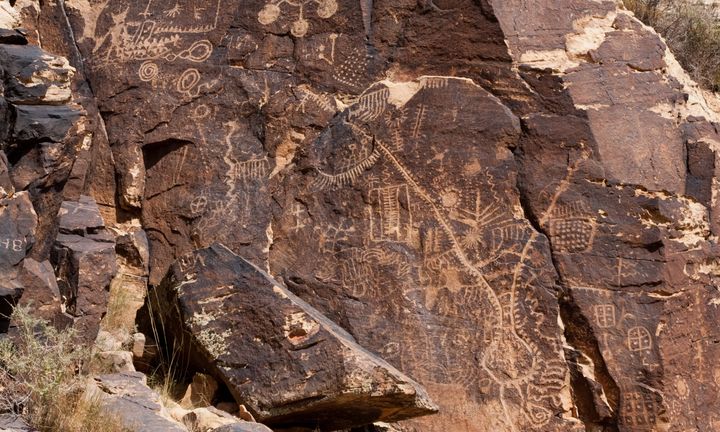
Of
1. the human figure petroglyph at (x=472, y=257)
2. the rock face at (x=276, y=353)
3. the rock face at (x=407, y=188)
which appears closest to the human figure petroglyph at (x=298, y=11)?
the rock face at (x=407, y=188)

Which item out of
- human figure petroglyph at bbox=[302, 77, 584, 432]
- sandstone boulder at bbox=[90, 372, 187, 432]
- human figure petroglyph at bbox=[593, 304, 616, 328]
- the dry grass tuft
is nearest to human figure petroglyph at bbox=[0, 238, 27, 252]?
sandstone boulder at bbox=[90, 372, 187, 432]

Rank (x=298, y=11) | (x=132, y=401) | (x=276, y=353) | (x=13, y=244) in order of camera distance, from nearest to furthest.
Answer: (x=132, y=401) → (x=13, y=244) → (x=276, y=353) → (x=298, y=11)

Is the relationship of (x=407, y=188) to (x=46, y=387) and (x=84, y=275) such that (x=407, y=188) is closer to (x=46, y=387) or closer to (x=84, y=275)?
(x=84, y=275)

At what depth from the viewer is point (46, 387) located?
4.35 meters

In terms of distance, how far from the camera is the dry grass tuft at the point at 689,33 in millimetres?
8916

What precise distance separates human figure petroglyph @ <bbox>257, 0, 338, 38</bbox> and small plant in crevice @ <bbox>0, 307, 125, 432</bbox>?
2577 mm

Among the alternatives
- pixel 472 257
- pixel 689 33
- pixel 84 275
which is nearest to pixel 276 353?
pixel 84 275

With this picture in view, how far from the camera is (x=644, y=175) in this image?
589cm

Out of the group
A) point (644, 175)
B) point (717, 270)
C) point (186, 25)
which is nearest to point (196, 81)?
point (186, 25)

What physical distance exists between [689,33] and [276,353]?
5.65 m

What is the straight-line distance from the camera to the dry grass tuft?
8916mm

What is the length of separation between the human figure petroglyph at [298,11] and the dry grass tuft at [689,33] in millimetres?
3715

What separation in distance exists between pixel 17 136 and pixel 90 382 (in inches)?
49.7

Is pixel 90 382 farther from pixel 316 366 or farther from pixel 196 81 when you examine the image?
pixel 196 81
